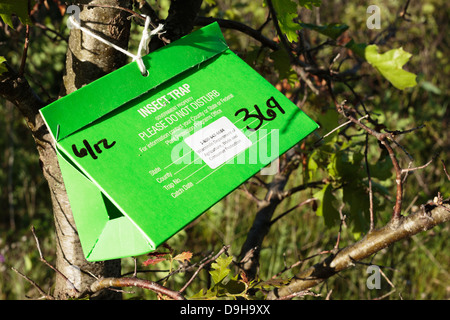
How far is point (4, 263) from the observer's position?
2.58 m

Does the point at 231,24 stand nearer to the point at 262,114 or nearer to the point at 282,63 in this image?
the point at 282,63

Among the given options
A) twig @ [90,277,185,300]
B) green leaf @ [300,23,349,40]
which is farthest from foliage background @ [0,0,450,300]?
twig @ [90,277,185,300]

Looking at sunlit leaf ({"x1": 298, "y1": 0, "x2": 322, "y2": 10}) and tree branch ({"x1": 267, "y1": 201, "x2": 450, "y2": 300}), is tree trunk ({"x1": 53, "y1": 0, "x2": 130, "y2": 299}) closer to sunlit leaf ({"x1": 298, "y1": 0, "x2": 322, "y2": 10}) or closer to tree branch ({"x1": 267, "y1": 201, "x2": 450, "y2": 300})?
sunlit leaf ({"x1": 298, "y1": 0, "x2": 322, "y2": 10})

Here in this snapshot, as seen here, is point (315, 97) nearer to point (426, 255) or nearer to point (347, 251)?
point (347, 251)

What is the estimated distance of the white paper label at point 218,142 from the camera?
2.74ft

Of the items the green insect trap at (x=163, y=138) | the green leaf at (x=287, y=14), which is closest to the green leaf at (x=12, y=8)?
the green insect trap at (x=163, y=138)

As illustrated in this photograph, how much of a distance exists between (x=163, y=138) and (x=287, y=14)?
445 millimetres

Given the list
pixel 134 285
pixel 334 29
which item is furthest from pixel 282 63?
pixel 134 285

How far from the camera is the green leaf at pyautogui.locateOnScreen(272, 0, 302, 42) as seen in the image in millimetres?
997

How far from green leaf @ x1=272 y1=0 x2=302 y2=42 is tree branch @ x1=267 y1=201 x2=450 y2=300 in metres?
0.51

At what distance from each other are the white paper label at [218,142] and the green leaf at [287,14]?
1.00ft

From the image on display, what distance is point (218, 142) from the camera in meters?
0.85

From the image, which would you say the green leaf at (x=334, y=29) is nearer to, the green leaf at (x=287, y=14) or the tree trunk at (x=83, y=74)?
the green leaf at (x=287, y=14)

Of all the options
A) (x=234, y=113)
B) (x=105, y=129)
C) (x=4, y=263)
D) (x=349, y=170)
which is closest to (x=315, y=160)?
(x=349, y=170)
